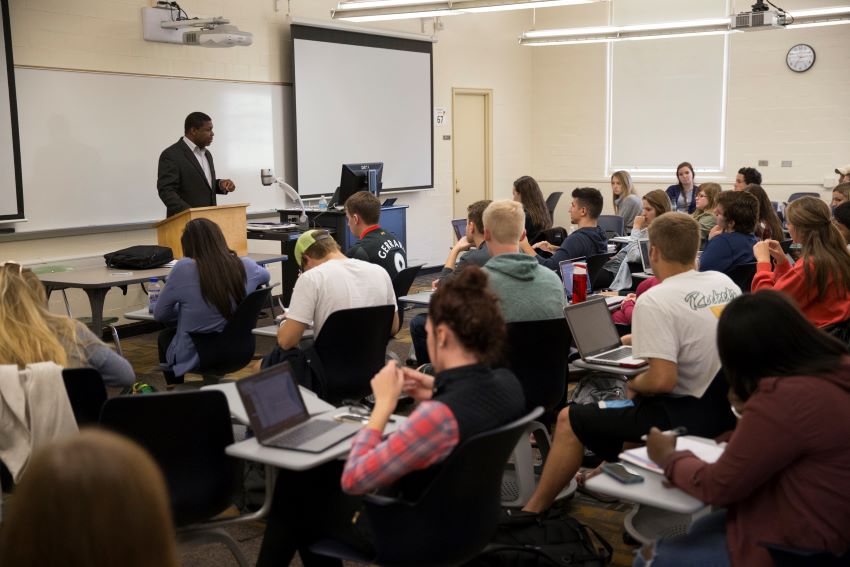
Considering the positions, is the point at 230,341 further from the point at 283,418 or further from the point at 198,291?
the point at 283,418

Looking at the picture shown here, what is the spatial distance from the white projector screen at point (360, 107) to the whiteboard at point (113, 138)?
64cm

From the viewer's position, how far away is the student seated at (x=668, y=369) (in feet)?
9.87

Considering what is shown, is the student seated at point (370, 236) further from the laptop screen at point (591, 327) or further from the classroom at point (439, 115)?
the laptop screen at point (591, 327)

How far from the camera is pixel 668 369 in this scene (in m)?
2.98

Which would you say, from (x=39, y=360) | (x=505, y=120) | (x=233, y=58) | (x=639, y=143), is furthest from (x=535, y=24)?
(x=39, y=360)

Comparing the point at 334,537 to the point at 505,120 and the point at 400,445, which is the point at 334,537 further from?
the point at 505,120

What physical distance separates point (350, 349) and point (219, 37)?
4.03 m

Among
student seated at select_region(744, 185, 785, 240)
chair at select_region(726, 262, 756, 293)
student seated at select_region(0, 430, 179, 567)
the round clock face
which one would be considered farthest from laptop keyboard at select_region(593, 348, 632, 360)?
the round clock face

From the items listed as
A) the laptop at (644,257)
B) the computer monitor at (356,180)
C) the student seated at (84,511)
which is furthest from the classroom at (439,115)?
the student seated at (84,511)

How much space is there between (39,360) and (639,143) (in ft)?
33.0

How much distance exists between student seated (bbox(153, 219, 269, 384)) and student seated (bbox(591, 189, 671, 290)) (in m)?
2.63

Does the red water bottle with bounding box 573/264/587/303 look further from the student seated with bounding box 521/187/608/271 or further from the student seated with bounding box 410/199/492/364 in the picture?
the student seated with bounding box 521/187/608/271

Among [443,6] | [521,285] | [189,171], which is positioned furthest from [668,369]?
[443,6]

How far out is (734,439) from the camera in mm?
2066
